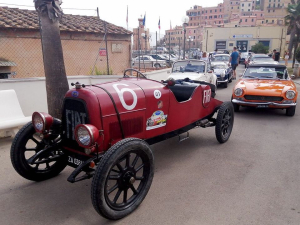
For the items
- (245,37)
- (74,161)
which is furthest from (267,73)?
(245,37)

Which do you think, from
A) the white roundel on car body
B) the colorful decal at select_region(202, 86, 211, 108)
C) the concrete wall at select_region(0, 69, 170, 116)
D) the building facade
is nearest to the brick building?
the concrete wall at select_region(0, 69, 170, 116)

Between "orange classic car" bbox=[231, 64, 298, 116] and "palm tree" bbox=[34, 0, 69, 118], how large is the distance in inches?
194

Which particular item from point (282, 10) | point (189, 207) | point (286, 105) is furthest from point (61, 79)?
point (282, 10)

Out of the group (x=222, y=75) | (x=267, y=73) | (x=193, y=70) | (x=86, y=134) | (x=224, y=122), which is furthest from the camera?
(x=222, y=75)

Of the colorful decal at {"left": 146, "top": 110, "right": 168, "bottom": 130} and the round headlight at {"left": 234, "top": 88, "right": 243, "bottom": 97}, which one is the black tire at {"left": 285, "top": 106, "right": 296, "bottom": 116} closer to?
the round headlight at {"left": 234, "top": 88, "right": 243, "bottom": 97}

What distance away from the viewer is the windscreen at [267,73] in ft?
28.1

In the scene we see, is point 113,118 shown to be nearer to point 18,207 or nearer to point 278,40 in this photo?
point 18,207

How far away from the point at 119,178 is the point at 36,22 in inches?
411

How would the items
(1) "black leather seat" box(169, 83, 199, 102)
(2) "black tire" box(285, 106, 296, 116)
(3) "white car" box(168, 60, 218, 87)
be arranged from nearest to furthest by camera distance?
1. (1) "black leather seat" box(169, 83, 199, 102)
2. (2) "black tire" box(285, 106, 296, 116)
3. (3) "white car" box(168, 60, 218, 87)

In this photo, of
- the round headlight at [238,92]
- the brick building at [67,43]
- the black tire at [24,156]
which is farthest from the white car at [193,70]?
the black tire at [24,156]

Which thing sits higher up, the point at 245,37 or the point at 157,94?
the point at 245,37

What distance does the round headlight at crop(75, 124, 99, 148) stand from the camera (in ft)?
9.63

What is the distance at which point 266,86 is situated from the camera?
773 centimetres

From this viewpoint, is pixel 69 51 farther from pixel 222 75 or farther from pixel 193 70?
pixel 222 75
